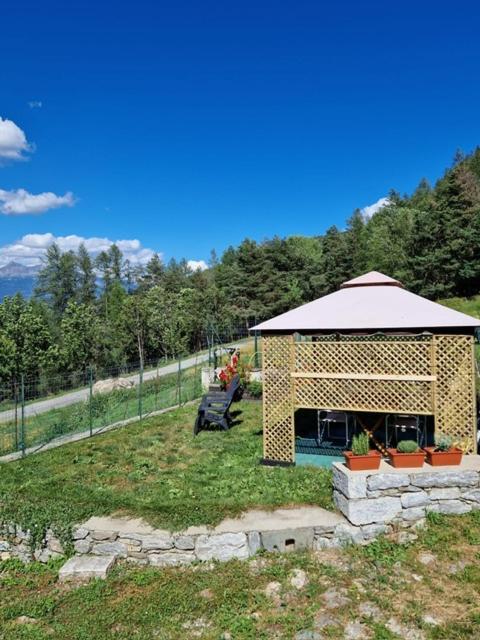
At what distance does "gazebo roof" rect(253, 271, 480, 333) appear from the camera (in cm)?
591

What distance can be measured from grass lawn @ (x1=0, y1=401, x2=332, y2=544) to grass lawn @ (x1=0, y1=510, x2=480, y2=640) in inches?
24.3

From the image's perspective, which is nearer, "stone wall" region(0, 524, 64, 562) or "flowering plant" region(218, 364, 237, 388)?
"stone wall" region(0, 524, 64, 562)

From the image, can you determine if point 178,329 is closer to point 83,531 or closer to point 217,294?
point 217,294

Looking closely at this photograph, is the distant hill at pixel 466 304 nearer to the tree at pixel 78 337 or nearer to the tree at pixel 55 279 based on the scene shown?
the tree at pixel 78 337

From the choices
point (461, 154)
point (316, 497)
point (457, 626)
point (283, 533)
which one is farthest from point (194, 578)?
point (461, 154)

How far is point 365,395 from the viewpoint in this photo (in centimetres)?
604

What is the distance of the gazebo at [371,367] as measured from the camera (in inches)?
220

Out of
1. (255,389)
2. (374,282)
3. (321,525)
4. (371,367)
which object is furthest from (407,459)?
(255,389)

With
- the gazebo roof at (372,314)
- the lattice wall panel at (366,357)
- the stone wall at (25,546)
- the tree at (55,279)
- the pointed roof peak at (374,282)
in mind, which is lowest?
the stone wall at (25,546)

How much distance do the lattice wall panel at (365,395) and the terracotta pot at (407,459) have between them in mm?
1297

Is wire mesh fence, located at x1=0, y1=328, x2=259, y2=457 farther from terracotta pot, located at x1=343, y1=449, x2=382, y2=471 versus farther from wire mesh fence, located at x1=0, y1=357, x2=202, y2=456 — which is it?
terracotta pot, located at x1=343, y1=449, x2=382, y2=471

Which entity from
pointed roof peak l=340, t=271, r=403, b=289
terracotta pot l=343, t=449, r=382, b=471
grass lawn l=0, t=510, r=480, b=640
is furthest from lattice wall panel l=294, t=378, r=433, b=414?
pointed roof peak l=340, t=271, r=403, b=289

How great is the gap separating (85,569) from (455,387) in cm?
511

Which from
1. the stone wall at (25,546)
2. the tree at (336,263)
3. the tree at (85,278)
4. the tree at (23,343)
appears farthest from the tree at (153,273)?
the stone wall at (25,546)
